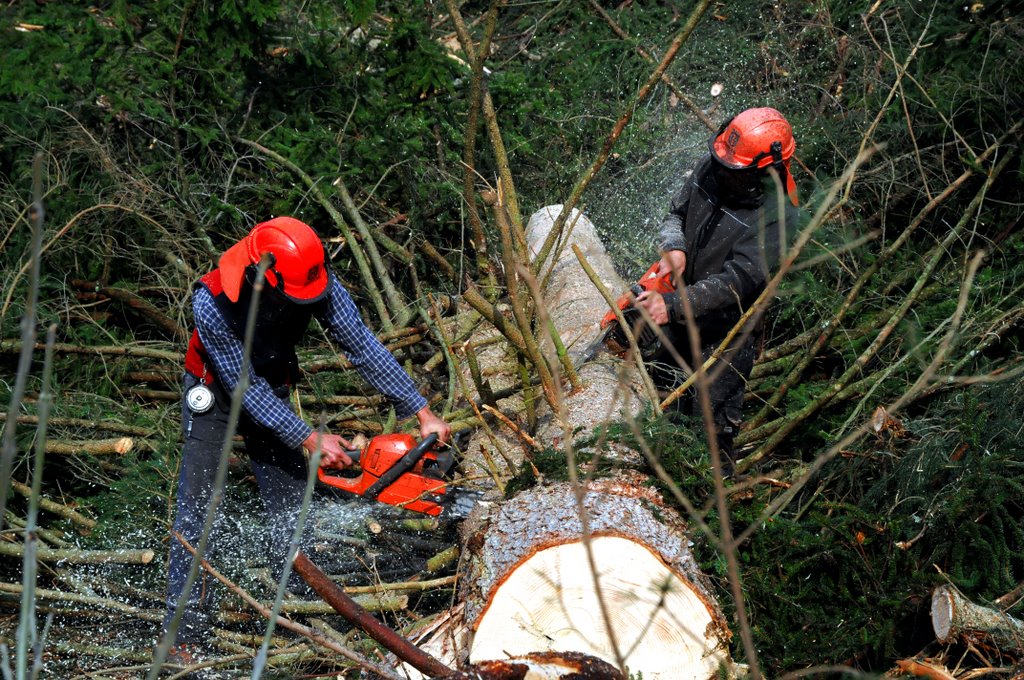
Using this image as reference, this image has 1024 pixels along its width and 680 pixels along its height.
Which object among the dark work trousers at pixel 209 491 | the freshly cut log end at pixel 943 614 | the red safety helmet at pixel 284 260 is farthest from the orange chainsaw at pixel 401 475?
the freshly cut log end at pixel 943 614

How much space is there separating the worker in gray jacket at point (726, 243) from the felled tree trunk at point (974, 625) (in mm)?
1386

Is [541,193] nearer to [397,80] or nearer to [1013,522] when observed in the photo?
[397,80]

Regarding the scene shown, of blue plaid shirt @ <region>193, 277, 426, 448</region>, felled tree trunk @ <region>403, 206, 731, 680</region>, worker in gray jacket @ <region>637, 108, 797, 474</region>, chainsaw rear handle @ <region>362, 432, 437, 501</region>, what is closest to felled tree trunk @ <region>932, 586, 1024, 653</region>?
felled tree trunk @ <region>403, 206, 731, 680</region>

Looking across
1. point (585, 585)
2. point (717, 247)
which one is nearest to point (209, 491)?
point (585, 585)

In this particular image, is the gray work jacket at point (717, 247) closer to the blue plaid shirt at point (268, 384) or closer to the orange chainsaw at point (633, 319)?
the orange chainsaw at point (633, 319)

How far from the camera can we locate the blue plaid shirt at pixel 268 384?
3531 mm

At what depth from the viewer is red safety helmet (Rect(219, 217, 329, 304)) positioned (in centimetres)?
344

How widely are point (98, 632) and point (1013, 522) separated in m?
3.59

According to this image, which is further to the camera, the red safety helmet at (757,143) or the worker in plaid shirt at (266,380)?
the red safety helmet at (757,143)

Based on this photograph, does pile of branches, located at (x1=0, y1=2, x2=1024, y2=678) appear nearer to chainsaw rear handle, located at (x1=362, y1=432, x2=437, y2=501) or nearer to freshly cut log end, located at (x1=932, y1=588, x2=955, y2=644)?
freshly cut log end, located at (x1=932, y1=588, x2=955, y2=644)

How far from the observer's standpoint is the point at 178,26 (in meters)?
5.53

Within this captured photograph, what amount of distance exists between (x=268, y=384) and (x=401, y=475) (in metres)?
0.70

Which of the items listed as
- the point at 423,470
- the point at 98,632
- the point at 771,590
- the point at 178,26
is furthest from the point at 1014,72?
the point at 98,632

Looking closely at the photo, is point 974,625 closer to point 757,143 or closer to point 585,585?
point 585,585
